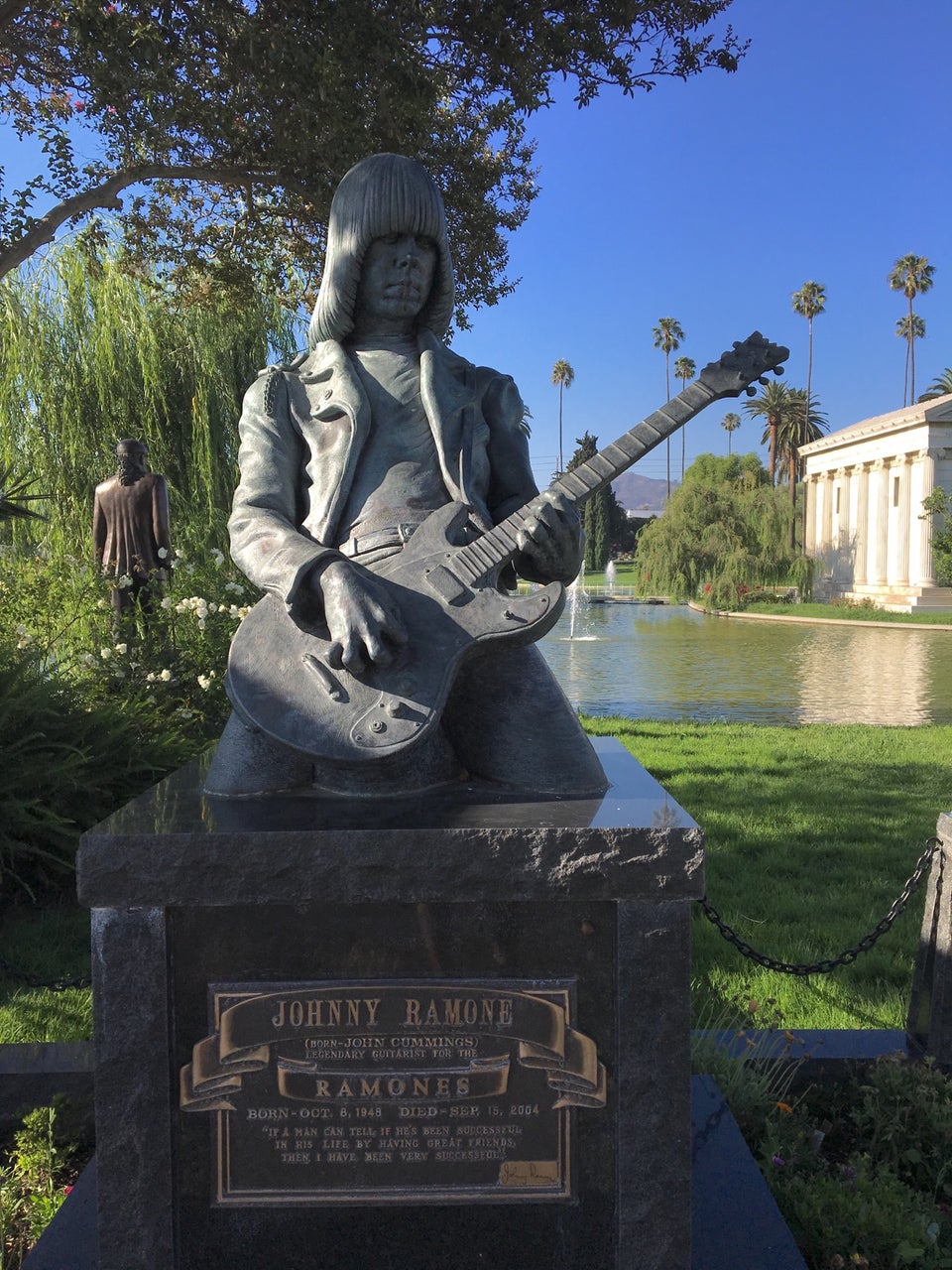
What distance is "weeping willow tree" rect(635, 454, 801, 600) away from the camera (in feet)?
102

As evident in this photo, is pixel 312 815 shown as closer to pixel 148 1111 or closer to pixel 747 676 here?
pixel 148 1111

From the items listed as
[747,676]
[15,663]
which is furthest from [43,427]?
[747,676]

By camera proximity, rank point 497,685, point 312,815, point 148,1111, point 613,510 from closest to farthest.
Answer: point 148,1111, point 312,815, point 497,685, point 613,510

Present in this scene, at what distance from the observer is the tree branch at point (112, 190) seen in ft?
24.3

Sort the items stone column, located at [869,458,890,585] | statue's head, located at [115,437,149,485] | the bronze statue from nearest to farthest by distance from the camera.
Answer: the bronze statue
statue's head, located at [115,437,149,485]
stone column, located at [869,458,890,585]

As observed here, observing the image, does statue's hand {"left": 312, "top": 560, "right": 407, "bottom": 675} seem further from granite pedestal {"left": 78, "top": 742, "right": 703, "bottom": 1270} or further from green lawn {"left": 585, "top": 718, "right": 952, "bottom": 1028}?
green lawn {"left": 585, "top": 718, "right": 952, "bottom": 1028}

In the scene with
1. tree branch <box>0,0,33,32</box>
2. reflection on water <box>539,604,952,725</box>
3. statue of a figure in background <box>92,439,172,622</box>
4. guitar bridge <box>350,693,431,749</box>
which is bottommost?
reflection on water <box>539,604,952,725</box>

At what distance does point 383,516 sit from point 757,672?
1379 centimetres

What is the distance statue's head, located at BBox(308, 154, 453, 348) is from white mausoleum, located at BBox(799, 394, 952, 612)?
32.4 m

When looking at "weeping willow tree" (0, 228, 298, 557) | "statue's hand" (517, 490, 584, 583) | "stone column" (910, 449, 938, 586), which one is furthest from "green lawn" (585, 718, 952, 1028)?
"stone column" (910, 449, 938, 586)

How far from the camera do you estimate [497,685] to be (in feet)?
8.28

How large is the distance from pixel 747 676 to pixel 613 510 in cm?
4692
